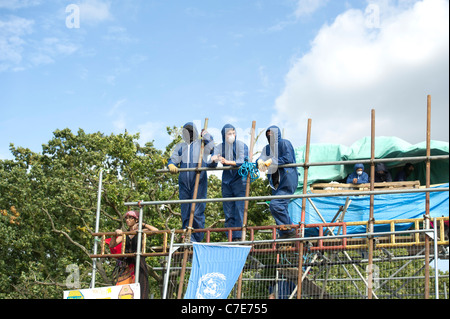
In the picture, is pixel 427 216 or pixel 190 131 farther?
pixel 190 131

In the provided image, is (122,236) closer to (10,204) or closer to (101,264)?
(101,264)

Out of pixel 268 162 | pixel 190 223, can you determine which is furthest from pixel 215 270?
pixel 268 162

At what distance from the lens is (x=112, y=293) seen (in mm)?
8844

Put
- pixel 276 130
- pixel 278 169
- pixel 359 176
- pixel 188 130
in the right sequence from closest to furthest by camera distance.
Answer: pixel 278 169 < pixel 276 130 < pixel 188 130 < pixel 359 176

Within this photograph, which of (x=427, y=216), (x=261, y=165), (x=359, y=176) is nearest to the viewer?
(x=427, y=216)

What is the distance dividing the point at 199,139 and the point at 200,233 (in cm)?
159

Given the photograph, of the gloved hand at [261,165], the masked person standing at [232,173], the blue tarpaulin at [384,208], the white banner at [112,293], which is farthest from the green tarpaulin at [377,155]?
the white banner at [112,293]

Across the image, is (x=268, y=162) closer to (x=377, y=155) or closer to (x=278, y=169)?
(x=278, y=169)

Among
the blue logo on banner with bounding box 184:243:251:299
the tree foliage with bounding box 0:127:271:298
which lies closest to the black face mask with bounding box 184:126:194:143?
the blue logo on banner with bounding box 184:243:251:299

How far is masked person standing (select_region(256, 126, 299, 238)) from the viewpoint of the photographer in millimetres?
10086

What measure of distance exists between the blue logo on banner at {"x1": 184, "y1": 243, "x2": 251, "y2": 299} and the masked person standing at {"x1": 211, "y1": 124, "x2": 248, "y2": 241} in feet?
3.59

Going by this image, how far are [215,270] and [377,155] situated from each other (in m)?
5.28
